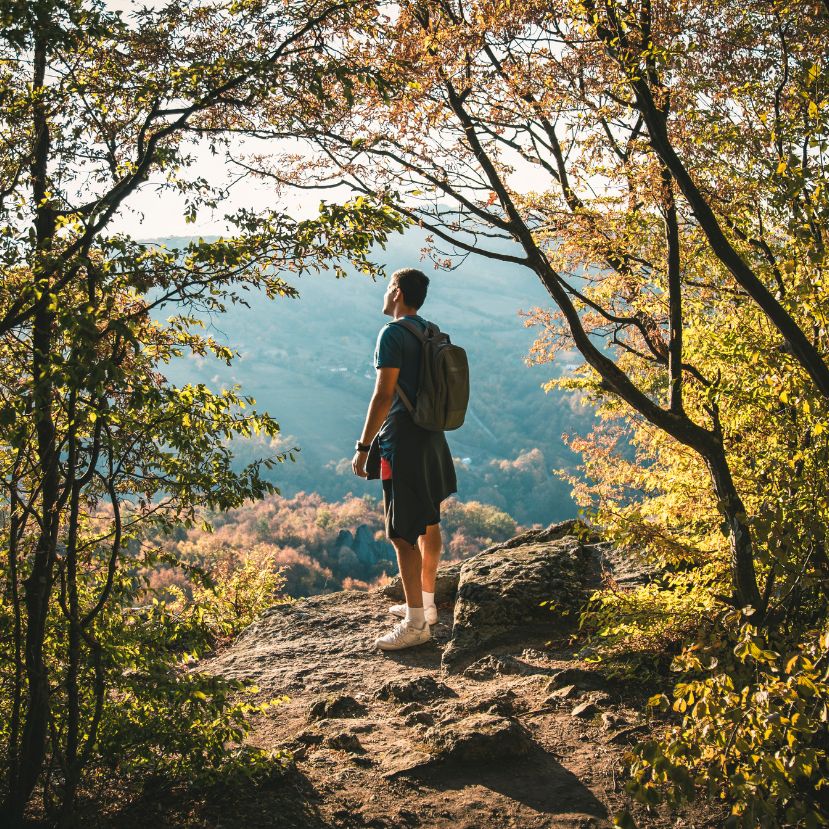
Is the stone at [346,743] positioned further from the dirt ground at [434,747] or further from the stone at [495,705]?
the stone at [495,705]

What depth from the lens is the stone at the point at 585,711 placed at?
12.8 feet

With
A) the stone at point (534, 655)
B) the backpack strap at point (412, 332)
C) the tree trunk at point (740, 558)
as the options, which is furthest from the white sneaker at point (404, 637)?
the tree trunk at point (740, 558)

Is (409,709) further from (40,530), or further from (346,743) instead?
(40,530)

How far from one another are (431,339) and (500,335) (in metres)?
186

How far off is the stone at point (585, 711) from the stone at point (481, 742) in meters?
0.41

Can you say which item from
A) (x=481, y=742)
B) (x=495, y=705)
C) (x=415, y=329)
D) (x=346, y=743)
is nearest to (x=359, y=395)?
(x=415, y=329)

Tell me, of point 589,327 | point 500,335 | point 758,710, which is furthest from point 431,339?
point 500,335

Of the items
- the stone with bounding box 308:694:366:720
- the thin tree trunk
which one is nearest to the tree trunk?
the stone with bounding box 308:694:366:720

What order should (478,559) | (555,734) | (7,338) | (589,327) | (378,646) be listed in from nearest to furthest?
1. (7,338)
2. (555,734)
3. (378,646)
4. (478,559)
5. (589,327)

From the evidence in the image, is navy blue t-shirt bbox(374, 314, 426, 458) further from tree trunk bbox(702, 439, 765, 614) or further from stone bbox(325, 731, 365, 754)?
tree trunk bbox(702, 439, 765, 614)

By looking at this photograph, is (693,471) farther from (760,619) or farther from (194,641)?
(194,641)

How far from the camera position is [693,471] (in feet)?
16.3

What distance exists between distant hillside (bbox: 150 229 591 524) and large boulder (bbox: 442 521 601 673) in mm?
97991

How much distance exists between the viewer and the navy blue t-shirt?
4578 mm
